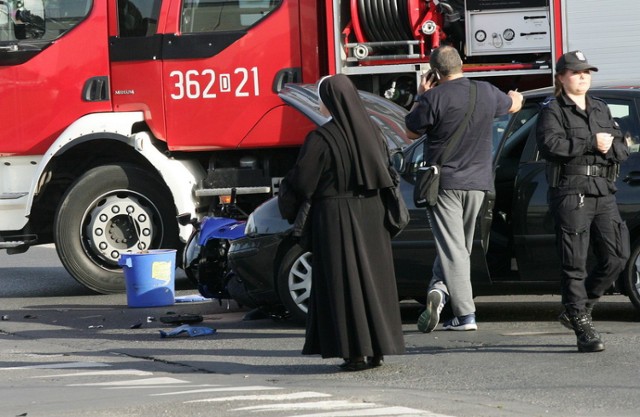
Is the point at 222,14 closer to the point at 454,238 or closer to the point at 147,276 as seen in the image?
the point at 147,276

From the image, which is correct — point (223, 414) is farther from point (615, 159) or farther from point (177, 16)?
point (177, 16)

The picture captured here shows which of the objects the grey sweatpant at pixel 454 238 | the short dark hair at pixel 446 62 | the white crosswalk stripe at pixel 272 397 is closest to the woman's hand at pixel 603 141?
the grey sweatpant at pixel 454 238

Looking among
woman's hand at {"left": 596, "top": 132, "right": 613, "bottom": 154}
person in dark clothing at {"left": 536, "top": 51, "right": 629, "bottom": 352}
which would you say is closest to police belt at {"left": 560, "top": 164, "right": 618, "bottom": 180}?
person in dark clothing at {"left": 536, "top": 51, "right": 629, "bottom": 352}

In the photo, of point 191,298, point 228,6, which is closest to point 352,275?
point 191,298

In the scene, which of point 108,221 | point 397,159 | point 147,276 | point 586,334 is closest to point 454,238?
point 397,159

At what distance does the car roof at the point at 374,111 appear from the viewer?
10.3 metres

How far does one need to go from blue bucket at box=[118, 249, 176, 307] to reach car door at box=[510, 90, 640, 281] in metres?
3.68

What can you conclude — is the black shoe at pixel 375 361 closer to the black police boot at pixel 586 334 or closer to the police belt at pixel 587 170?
the black police boot at pixel 586 334

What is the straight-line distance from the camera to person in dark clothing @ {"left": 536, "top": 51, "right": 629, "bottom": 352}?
7.91 m

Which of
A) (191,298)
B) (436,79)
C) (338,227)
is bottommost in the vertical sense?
(191,298)

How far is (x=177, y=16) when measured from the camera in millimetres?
12477

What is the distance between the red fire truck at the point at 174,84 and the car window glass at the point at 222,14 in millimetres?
13

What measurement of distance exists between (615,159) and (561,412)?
2213 millimetres

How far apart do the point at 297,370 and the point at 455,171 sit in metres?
1.73
